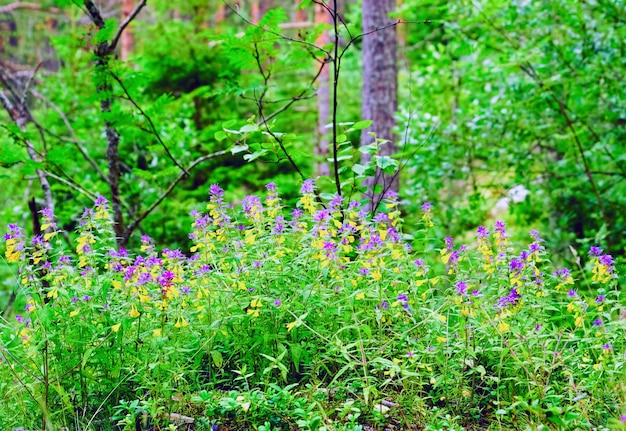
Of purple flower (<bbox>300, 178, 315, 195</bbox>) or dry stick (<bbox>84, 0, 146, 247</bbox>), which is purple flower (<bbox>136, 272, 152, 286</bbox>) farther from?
dry stick (<bbox>84, 0, 146, 247</bbox>)

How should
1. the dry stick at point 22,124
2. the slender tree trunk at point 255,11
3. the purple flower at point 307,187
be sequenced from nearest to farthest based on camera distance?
1. the purple flower at point 307,187
2. the dry stick at point 22,124
3. the slender tree trunk at point 255,11

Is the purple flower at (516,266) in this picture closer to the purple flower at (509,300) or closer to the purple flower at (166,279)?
the purple flower at (509,300)

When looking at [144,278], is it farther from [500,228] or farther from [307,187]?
[500,228]

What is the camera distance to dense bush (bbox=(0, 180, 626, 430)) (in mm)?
2416

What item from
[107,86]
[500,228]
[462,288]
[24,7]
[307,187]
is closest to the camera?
[462,288]

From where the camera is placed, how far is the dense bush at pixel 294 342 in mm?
2416

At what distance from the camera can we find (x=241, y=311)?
267cm

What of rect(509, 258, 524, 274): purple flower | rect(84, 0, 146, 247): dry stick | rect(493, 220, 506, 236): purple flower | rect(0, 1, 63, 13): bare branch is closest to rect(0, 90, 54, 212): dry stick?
rect(84, 0, 146, 247): dry stick

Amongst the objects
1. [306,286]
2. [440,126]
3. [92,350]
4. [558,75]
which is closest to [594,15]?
[558,75]

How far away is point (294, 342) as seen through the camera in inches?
105

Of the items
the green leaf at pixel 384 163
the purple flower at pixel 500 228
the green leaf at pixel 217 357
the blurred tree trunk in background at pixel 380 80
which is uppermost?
the blurred tree trunk in background at pixel 380 80

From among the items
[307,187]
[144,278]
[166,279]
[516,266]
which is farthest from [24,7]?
[516,266]

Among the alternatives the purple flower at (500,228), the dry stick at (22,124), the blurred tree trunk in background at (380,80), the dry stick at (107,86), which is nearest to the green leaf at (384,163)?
the purple flower at (500,228)

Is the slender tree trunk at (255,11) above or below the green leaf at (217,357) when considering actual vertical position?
above
